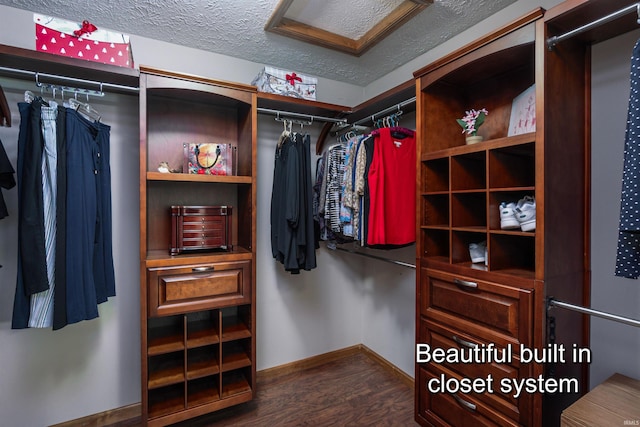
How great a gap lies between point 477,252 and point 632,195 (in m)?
0.61

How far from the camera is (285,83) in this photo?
6.73ft

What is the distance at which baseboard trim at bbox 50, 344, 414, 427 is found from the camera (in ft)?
5.97

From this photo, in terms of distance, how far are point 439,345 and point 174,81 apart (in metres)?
1.95

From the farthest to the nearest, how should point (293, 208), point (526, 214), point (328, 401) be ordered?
point (328, 401)
point (293, 208)
point (526, 214)

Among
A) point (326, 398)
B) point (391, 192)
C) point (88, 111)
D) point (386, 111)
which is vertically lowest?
point (326, 398)

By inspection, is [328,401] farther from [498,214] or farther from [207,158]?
[207,158]

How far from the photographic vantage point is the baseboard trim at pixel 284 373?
5.97 feet

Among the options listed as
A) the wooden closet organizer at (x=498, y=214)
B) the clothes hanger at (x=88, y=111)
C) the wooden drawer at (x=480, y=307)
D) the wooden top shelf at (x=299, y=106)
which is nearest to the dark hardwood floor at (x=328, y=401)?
the wooden closet organizer at (x=498, y=214)

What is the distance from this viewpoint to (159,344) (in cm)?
169

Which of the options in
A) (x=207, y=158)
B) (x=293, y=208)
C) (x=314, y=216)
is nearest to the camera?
(x=207, y=158)

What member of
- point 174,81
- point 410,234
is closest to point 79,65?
point 174,81

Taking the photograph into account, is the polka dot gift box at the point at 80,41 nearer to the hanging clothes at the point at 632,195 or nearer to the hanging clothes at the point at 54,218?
the hanging clothes at the point at 54,218

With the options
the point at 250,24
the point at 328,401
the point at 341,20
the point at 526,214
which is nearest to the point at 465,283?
the point at 526,214

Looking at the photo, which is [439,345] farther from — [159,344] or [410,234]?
[159,344]
